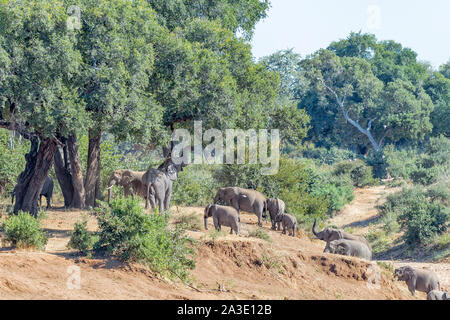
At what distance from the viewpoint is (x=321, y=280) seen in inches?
602

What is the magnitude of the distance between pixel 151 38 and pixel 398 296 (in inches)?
387

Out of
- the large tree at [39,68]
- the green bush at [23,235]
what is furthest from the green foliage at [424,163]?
the green bush at [23,235]

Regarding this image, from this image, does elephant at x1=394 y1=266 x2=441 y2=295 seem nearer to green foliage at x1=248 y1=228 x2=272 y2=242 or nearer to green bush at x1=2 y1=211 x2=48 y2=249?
green foliage at x1=248 y1=228 x2=272 y2=242

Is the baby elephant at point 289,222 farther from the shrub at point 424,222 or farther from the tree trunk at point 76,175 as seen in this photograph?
the tree trunk at point 76,175

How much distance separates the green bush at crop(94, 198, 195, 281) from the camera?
1305 centimetres

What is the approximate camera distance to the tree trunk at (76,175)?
21.4 meters

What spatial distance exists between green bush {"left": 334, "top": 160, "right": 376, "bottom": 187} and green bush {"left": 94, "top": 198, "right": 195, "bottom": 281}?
89.5 feet

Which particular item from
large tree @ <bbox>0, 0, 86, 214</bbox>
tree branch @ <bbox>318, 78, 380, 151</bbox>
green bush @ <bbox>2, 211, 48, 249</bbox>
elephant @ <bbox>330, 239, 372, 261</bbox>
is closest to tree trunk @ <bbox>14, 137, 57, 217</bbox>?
large tree @ <bbox>0, 0, 86, 214</bbox>

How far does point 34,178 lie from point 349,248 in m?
8.75

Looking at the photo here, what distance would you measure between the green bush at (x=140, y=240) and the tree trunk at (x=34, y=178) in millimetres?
5640

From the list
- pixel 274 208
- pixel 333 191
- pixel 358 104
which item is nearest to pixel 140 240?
pixel 274 208

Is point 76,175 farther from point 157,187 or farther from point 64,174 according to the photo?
point 157,187
